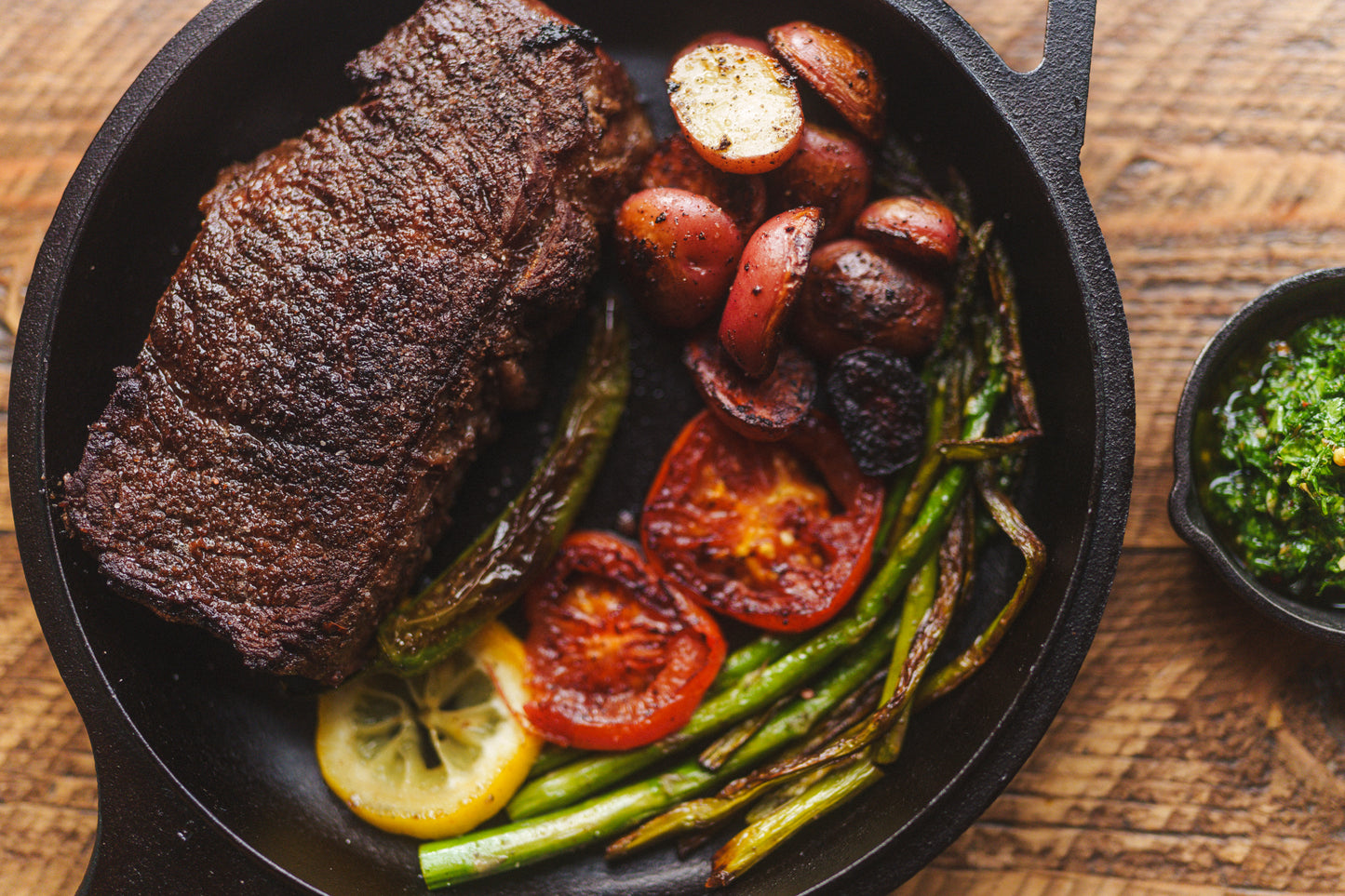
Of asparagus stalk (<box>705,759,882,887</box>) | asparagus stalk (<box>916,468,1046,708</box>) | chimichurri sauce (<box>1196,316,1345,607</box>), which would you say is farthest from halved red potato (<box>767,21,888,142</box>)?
asparagus stalk (<box>705,759,882,887</box>)

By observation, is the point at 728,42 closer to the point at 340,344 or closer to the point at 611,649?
the point at 340,344

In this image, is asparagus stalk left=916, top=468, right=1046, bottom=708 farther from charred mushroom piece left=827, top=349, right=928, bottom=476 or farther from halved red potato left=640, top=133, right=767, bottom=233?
halved red potato left=640, top=133, right=767, bottom=233

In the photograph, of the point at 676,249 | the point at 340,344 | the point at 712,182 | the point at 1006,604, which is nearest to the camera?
the point at 340,344

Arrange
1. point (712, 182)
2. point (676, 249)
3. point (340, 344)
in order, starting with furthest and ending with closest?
point (712, 182)
point (676, 249)
point (340, 344)

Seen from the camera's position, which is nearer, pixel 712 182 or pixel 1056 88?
pixel 1056 88

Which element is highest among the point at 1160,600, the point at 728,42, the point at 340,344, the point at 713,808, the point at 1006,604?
the point at 728,42

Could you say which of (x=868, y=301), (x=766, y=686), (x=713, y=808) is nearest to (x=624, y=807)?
(x=713, y=808)

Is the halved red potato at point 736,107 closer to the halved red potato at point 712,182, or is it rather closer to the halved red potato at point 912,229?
the halved red potato at point 712,182
